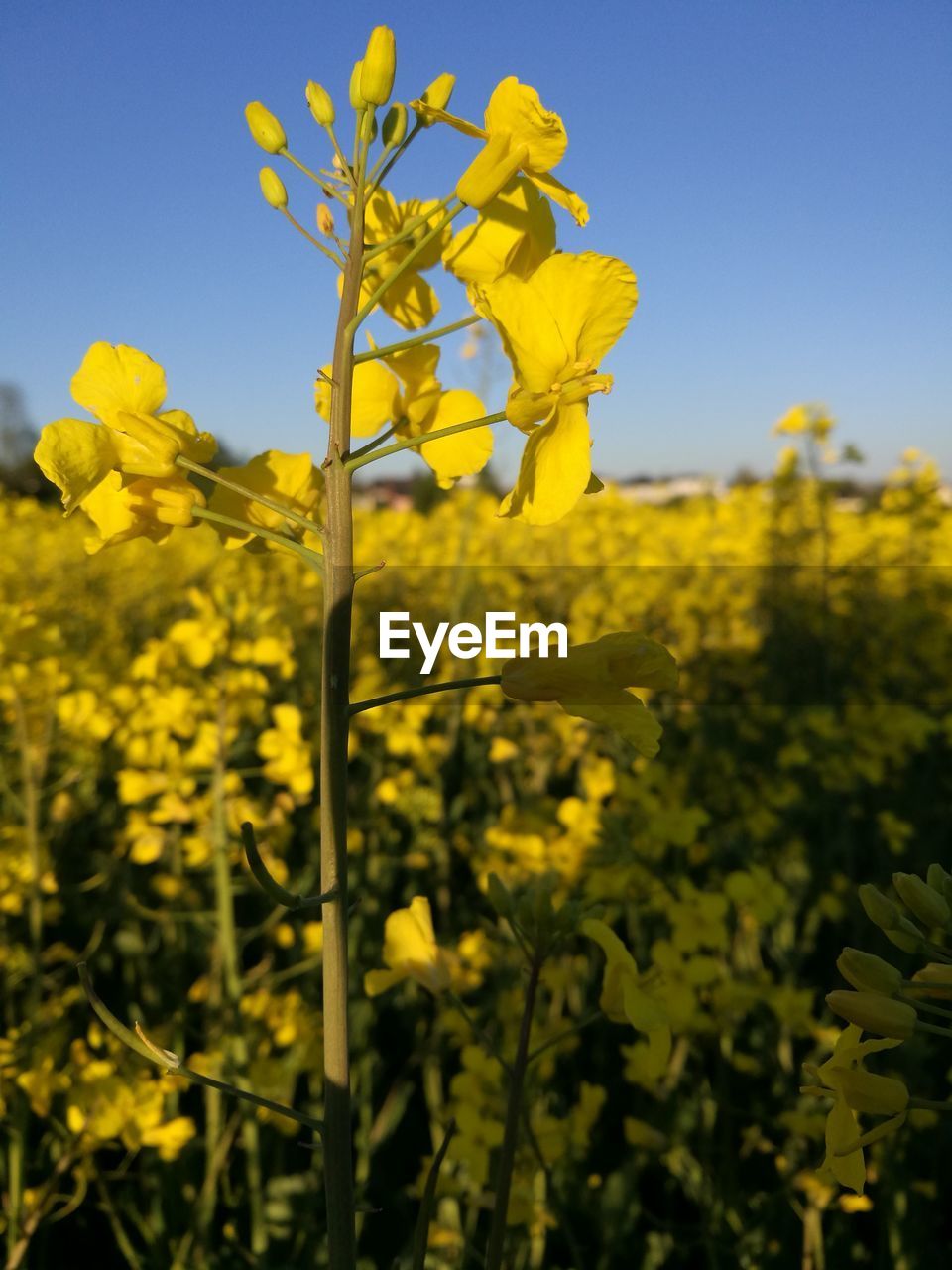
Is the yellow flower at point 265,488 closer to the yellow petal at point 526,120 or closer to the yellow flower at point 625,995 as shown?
the yellow petal at point 526,120

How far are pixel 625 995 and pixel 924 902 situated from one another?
1.31ft

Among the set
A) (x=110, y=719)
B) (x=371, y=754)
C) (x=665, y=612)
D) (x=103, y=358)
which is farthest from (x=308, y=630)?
(x=103, y=358)

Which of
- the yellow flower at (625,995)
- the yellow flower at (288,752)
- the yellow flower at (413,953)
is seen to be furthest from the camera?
the yellow flower at (288,752)

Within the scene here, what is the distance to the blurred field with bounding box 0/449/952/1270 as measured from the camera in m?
2.15

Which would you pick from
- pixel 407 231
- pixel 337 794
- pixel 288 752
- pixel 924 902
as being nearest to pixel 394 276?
pixel 407 231

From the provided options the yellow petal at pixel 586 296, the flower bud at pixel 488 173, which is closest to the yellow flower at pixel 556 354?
the yellow petal at pixel 586 296

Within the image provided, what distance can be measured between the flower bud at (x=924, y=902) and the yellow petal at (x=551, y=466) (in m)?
0.47

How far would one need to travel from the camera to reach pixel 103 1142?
81.8 inches

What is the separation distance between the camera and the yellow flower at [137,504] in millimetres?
1085

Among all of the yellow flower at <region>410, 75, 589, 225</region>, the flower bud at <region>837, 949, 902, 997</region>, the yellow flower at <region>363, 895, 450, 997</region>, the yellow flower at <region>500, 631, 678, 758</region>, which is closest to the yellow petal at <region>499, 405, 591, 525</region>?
the yellow flower at <region>500, 631, 678, 758</region>

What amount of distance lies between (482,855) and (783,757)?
1.24 metres

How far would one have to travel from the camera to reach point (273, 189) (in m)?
1.09

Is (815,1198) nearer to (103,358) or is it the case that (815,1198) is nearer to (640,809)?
(640,809)

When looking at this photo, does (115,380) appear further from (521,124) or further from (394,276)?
(521,124)
